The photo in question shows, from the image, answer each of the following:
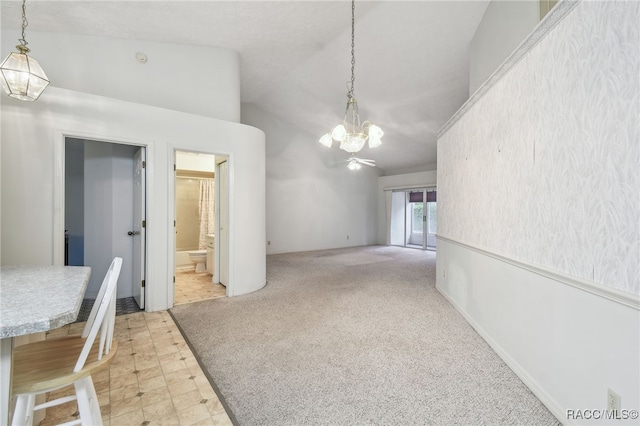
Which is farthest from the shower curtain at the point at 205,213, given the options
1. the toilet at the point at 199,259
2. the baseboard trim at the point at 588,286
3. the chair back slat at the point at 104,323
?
the baseboard trim at the point at 588,286

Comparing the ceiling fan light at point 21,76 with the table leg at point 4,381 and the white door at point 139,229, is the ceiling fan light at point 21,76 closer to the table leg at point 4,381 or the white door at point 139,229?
the white door at point 139,229

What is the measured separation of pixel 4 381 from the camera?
999mm

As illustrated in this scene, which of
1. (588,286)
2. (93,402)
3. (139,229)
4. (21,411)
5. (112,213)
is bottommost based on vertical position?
(93,402)

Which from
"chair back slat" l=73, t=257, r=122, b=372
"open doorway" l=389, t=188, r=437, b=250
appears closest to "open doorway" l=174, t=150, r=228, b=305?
"chair back slat" l=73, t=257, r=122, b=372

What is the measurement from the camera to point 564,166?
172 centimetres

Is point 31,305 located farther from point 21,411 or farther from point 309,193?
point 309,193

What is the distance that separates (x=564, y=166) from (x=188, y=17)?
163 inches

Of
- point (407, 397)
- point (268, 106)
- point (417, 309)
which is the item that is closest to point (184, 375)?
point (407, 397)

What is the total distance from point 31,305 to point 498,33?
4.58 metres

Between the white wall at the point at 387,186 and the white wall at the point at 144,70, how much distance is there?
20.7 feet

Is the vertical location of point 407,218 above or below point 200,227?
above

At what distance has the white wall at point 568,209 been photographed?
133 cm

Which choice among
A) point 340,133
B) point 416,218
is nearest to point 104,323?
point 340,133

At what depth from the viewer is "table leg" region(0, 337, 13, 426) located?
0.99 m
